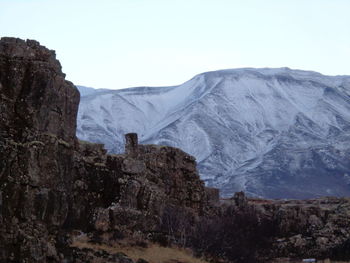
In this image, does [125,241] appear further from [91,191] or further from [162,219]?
[162,219]

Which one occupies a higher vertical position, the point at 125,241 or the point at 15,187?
the point at 15,187

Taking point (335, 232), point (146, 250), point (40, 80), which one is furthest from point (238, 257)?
point (40, 80)

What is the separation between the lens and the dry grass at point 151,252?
2925 cm

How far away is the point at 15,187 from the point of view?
Answer: 20.6m

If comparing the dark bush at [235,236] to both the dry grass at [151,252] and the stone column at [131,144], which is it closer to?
the dry grass at [151,252]

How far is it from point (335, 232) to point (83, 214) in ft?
87.4

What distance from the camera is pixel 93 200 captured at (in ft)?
115

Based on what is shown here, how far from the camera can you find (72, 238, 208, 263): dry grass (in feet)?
96.0

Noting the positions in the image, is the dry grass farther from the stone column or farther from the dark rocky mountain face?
the stone column

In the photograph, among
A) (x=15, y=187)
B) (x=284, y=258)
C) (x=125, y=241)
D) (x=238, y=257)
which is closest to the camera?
(x=15, y=187)

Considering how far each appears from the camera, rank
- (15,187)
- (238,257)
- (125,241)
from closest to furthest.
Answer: (15,187), (125,241), (238,257)

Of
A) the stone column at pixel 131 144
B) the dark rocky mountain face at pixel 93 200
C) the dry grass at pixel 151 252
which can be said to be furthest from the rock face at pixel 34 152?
the stone column at pixel 131 144

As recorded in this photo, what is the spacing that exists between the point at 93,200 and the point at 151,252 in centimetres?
476

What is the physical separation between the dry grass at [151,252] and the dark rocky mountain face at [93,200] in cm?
26
